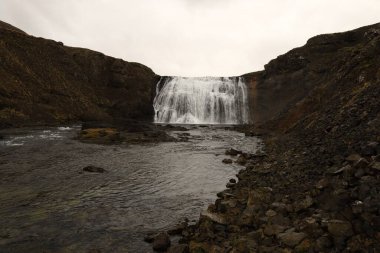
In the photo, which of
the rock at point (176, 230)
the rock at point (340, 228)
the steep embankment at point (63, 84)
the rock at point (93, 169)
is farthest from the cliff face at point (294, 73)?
the rock at point (340, 228)

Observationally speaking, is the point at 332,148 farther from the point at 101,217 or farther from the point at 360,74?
the point at 360,74

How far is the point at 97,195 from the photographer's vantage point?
14.7 metres

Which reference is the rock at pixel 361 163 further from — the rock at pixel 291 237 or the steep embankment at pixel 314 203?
the rock at pixel 291 237

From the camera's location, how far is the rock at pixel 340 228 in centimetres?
689

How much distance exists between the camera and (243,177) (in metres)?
16.5

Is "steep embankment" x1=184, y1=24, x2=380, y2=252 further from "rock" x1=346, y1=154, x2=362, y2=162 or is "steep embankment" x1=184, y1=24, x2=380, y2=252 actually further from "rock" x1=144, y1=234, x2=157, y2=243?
"rock" x1=144, y1=234, x2=157, y2=243

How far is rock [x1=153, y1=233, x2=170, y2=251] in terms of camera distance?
9.37 metres

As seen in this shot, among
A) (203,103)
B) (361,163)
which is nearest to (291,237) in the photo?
(361,163)

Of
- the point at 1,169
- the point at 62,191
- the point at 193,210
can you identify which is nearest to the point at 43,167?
the point at 1,169

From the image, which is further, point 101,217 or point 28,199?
point 28,199

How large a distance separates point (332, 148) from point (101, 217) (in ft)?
30.0

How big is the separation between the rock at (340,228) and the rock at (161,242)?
14.9 ft

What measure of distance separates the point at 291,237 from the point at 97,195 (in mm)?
9706

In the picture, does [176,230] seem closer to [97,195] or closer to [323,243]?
[323,243]
